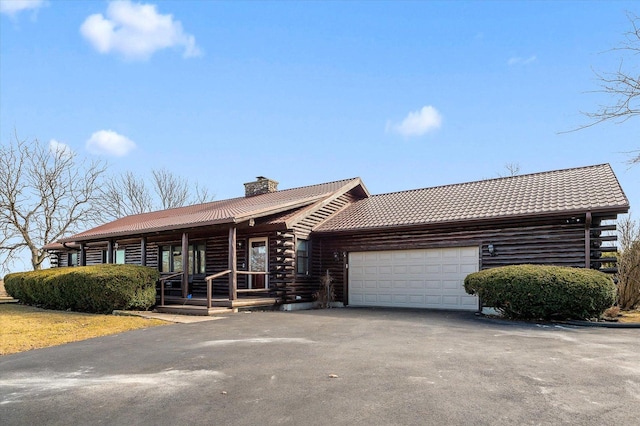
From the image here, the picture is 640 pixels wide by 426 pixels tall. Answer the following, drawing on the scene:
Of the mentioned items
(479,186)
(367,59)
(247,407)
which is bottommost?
(247,407)

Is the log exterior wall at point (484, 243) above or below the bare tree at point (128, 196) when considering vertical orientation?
below

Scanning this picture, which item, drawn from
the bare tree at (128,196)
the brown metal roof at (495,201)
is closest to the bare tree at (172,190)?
the bare tree at (128,196)

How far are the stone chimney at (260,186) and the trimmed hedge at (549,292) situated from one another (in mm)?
13048

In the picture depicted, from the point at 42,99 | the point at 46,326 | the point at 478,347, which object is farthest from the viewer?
the point at 42,99

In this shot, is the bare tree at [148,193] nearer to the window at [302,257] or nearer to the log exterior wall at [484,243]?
the window at [302,257]

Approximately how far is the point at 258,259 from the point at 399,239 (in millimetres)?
5286

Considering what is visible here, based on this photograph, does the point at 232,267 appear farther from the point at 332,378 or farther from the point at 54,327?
the point at 332,378

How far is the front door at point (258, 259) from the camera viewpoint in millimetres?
15995

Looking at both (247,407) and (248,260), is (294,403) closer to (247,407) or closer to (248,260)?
(247,407)

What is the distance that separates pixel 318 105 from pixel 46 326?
13.4 m

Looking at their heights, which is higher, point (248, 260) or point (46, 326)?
point (248, 260)

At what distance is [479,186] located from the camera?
16.9m

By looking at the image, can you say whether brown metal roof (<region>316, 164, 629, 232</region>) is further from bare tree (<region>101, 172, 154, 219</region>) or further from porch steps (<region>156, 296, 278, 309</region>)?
bare tree (<region>101, 172, 154, 219</region>)

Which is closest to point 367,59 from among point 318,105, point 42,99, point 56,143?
point 318,105
